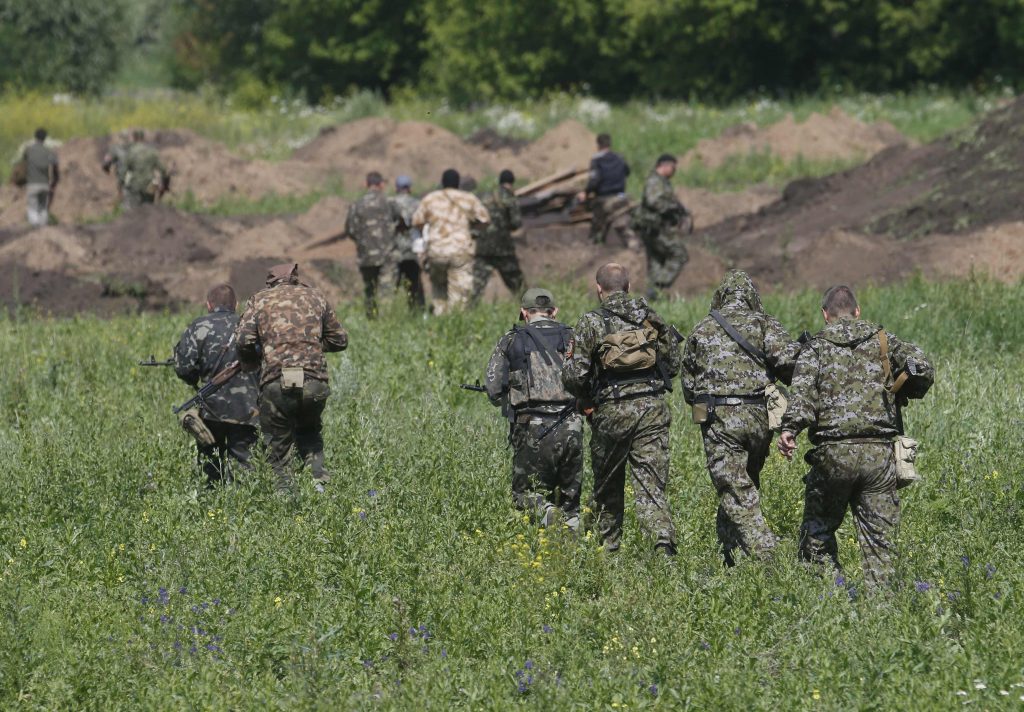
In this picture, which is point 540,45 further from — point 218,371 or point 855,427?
point 855,427

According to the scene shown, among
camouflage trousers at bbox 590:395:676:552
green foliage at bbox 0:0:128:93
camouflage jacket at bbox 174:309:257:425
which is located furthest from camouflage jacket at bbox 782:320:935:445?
green foliage at bbox 0:0:128:93

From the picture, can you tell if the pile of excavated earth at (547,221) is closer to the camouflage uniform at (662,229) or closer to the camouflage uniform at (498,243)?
the camouflage uniform at (498,243)

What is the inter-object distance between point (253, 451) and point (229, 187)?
71.9 feet

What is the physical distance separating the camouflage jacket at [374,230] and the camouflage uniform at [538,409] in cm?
819

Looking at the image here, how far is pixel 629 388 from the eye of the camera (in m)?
9.56

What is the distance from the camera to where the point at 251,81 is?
6025 centimetres

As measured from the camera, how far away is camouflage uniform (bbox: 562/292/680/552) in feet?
31.3

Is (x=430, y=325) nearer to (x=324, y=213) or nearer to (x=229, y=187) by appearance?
(x=324, y=213)

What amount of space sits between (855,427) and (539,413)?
208cm

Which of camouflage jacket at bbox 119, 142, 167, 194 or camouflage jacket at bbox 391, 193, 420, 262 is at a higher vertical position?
camouflage jacket at bbox 391, 193, 420, 262

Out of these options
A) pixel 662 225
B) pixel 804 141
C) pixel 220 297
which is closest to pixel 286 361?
pixel 220 297

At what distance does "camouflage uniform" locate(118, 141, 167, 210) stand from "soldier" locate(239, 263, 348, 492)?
1762cm

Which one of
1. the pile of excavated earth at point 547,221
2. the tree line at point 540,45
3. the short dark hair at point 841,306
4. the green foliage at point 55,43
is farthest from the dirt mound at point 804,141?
the green foliage at point 55,43

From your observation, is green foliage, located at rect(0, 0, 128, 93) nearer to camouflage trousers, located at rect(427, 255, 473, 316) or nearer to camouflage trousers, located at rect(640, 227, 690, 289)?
camouflage trousers, located at rect(640, 227, 690, 289)
